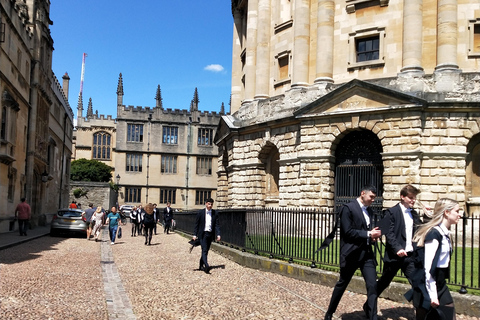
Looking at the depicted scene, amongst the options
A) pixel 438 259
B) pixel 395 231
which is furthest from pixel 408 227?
pixel 438 259

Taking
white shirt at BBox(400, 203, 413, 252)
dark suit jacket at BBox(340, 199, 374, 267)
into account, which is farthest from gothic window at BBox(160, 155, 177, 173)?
white shirt at BBox(400, 203, 413, 252)

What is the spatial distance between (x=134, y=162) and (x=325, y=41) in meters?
42.0

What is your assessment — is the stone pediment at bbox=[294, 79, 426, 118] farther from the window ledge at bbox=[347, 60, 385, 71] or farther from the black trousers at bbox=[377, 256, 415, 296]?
the black trousers at bbox=[377, 256, 415, 296]

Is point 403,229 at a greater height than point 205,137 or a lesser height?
lesser

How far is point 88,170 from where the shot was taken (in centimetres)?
6391

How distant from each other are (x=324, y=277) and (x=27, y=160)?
2156 cm

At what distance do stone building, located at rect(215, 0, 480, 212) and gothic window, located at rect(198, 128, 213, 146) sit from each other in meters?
36.6

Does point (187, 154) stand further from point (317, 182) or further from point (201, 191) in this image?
point (317, 182)

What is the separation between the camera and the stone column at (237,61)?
107 feet

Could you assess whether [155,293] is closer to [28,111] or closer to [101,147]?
[28,111]

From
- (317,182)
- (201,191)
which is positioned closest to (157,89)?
(201,191)

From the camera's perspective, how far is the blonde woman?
204 inches

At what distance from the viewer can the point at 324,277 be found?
10.3 m

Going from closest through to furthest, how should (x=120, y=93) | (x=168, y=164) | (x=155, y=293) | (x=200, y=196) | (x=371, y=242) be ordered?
(x=371, y=242), (x=155, y=293), (x=168, y=164), (x=200, y=196), (x=120, y=93)
